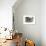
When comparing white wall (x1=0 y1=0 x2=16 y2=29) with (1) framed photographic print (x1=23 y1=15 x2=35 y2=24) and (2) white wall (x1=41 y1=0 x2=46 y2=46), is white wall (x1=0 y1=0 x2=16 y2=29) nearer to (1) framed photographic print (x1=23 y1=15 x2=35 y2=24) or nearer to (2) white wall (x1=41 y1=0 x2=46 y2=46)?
(1) framed photographic print (x1=23 y1=15 x2=35 y2=24)

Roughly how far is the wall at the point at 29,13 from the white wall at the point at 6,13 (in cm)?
50

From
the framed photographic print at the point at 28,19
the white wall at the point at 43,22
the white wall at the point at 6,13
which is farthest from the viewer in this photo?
the framed photographic print at the point at 28,19

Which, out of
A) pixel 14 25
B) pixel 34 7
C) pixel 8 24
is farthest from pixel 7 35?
pixel 34 7

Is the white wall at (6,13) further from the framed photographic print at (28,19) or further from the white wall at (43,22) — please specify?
the white wall at (43,22)

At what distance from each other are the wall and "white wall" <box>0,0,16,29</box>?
50 centimetres

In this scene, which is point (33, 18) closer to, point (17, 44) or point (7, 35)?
point (7, 35)

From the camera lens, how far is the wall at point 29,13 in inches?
163

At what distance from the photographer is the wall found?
13.6 feet

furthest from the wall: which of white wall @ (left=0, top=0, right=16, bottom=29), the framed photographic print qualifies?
white wall @ (left=0, top=0, right=16, bottom=29)

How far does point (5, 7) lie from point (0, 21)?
1.61 feet

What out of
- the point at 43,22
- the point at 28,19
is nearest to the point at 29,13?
the point at 28,19

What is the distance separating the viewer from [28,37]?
13.7ft

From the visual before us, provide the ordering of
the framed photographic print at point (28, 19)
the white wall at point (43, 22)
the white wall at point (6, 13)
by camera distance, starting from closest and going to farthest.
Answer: the white wall at point (6, 13) < the white wall at point (43, 22) < the framed photographic print at point (28, 19)

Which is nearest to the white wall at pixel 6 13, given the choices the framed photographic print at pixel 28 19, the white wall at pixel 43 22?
the framed photographic print at pixel 28 19
